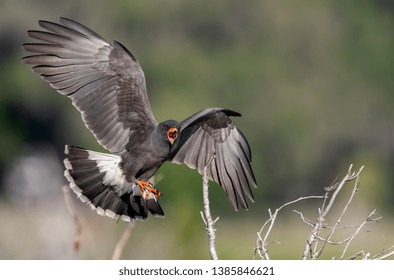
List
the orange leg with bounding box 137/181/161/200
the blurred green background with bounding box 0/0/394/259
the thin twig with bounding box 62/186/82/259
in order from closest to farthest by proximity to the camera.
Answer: the thin twig with bounding box 62/186/82/259 < the orange leg with bounding box 137/181/161/200 < the blurred green background with bounding box 0/0/394/259

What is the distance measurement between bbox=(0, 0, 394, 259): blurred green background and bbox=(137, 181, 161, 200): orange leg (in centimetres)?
1867

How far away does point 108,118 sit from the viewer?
9812mm

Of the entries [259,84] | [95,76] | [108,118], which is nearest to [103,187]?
[108,118]

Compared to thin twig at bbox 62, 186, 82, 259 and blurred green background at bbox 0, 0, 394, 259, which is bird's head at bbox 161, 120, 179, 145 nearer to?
thin twig at bbox 62, 186, 82, 259

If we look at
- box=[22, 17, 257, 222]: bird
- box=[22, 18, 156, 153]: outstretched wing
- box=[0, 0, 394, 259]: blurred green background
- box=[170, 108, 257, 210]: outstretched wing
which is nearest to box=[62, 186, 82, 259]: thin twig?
box=[22, 17, 257, 222]: bird

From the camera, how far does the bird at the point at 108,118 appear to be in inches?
378

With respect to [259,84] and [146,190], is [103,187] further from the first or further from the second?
[259,84]

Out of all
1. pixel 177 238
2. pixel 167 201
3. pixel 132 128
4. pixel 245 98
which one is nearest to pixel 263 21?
pixel 245 98

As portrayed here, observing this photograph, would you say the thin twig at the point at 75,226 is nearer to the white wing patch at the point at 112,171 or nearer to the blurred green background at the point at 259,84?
the white wing patch at the point at 112,171

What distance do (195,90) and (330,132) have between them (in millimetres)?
4809

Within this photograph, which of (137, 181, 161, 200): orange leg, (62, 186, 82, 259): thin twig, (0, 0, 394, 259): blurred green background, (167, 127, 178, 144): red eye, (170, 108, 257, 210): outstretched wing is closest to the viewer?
(62, 186, 82, 259): thin twig

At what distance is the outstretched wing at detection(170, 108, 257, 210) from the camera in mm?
10133

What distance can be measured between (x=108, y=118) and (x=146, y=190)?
2.26 feet

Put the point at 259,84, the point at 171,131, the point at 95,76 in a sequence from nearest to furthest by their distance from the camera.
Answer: the point at 171,131 → the point at 95,76 → the point at 259,84
